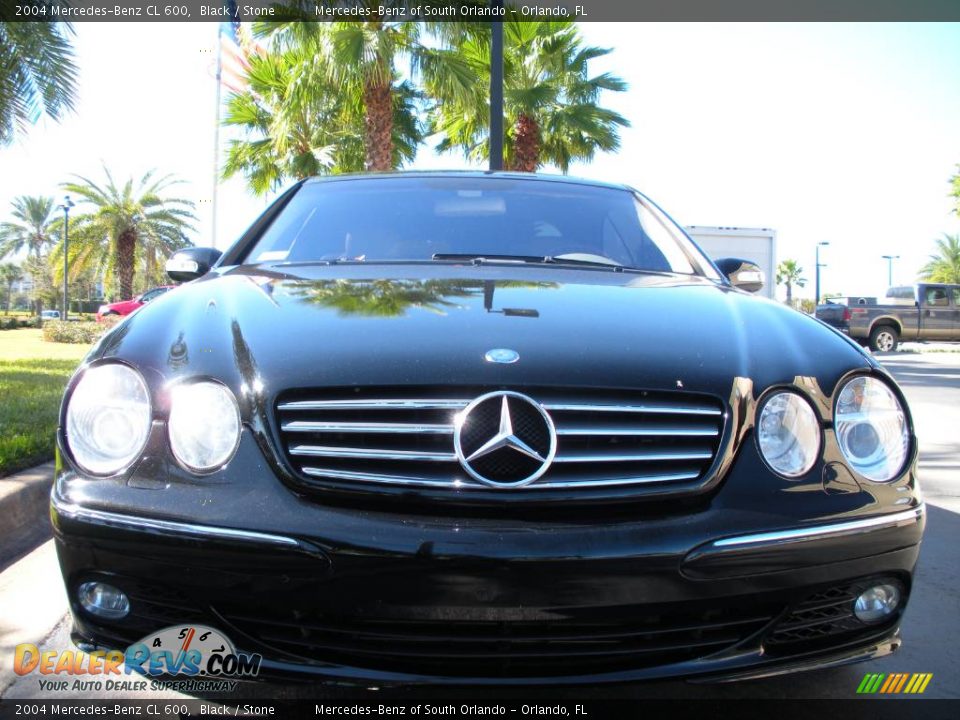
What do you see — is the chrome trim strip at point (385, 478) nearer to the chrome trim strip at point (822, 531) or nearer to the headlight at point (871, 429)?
the chrome trim strip at point (822, 531)

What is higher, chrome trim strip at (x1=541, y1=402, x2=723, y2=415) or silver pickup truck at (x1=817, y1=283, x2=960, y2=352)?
silver pickup truck at (x1=817, y1=283, x2=960, y2=352)

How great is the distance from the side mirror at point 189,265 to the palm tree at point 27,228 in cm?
5053

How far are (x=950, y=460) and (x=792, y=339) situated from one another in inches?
171

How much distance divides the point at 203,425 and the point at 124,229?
31.8 metres

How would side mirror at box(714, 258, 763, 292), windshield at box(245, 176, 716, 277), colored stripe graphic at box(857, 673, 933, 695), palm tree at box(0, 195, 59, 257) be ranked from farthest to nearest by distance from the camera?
→ palm tree at box(0, 195, 59, 257), side mirror at box(714, 258, 763, 292), windshield at box(245, 176, 716, 277), colored stripe graphic at box(857, 673, 933, 695)

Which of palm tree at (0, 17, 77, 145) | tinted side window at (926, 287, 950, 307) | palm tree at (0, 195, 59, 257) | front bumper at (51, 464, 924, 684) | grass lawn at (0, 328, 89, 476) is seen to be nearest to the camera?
front bumper at (51, 464, 924, 684)

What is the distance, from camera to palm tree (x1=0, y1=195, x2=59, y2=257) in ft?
156

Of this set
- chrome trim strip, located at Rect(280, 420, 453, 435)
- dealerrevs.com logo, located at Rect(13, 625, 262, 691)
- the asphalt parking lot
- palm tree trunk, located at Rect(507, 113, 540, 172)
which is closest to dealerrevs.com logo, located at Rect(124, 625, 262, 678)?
dealerrevs.com logo, located at Rect(13, 625, 262, 691)

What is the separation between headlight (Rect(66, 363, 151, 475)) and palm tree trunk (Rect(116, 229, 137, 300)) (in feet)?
98.6

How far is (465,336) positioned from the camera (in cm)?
179

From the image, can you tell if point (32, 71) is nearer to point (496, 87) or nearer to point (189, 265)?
point (496, 87)

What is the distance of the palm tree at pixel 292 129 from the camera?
14492 millimetres

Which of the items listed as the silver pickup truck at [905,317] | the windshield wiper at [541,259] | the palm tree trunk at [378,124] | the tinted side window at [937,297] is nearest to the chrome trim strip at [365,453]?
the windshield wiper at [541,259]

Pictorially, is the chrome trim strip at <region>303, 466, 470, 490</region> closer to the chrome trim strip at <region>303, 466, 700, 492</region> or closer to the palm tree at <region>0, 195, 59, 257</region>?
the chrome trim strip at <region>303, 466, 700, 492</region>
